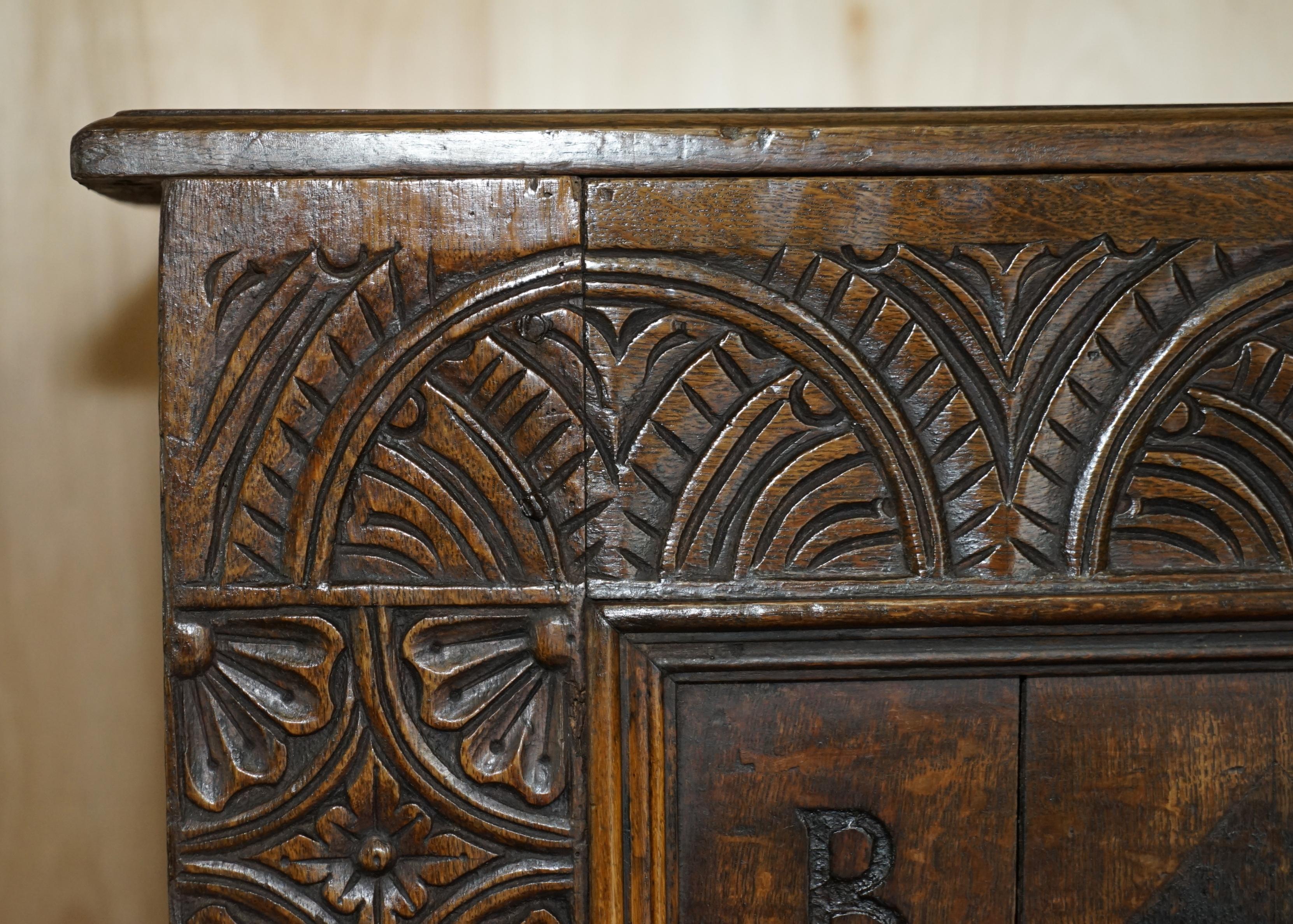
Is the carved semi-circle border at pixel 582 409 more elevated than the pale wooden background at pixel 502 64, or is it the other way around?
the pale wooden background at pixel 502 64

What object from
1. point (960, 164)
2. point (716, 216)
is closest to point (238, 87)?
point (716, 216)

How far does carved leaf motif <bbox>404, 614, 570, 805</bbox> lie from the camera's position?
1.85 feet

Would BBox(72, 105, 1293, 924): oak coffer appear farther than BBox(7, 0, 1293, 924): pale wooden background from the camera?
No

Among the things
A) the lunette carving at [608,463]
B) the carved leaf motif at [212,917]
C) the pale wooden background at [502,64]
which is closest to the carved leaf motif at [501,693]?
the lunette carving at [608,463]

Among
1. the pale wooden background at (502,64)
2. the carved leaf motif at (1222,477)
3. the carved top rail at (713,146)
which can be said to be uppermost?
the pale wooden background at (502,64)

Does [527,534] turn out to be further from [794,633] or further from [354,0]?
[354,0]

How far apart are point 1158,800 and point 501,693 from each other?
397 millimetres

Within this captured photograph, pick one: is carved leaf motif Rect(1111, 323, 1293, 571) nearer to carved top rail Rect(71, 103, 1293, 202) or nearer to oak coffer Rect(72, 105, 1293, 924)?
oak coffer Rect(72, 105, 1293, 924)

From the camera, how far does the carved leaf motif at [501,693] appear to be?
22.2 inches

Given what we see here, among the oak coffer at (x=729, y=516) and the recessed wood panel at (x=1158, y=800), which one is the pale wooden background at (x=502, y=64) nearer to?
the oak coffer at (x=729, y=516)

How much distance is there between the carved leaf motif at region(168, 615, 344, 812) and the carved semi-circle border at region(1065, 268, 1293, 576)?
45cm

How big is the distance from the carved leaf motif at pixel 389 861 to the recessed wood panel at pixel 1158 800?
1.12ft

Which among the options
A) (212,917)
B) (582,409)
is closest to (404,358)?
(582,409)

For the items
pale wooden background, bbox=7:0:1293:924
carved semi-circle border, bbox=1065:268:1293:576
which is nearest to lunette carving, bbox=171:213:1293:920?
carved semi-circle border, bbox=1065:268:1293:576
